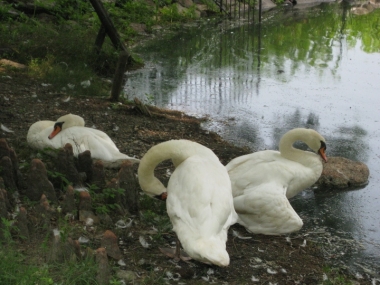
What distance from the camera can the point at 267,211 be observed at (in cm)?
592

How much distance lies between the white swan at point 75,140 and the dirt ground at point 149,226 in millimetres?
161

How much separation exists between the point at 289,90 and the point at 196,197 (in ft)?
27.1

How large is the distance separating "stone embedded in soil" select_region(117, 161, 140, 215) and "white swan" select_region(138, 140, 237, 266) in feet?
1.07

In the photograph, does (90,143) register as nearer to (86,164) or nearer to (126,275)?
(86,164)

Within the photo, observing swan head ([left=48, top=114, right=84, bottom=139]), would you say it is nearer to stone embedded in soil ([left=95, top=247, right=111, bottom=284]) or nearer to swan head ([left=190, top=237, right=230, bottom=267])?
stone embedded in soil ([left=95, top=247, right=111, bottom=284])

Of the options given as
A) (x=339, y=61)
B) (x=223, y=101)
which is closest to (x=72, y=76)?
(x=223, y=101)

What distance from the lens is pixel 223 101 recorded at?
454 inches

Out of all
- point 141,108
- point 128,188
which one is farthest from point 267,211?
point 141,108

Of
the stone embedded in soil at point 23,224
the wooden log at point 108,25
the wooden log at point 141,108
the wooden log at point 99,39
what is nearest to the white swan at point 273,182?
the stone embedded in soil at point 23,224

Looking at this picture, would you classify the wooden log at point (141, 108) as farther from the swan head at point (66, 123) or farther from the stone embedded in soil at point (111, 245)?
the stone embedded in soil at point (111, 245)

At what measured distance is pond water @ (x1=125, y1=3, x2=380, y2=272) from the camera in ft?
24.1

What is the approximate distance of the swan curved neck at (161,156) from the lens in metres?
5.33

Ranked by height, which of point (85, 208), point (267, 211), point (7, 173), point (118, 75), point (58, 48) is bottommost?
point (267, 211)

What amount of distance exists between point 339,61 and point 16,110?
983 centimetres
